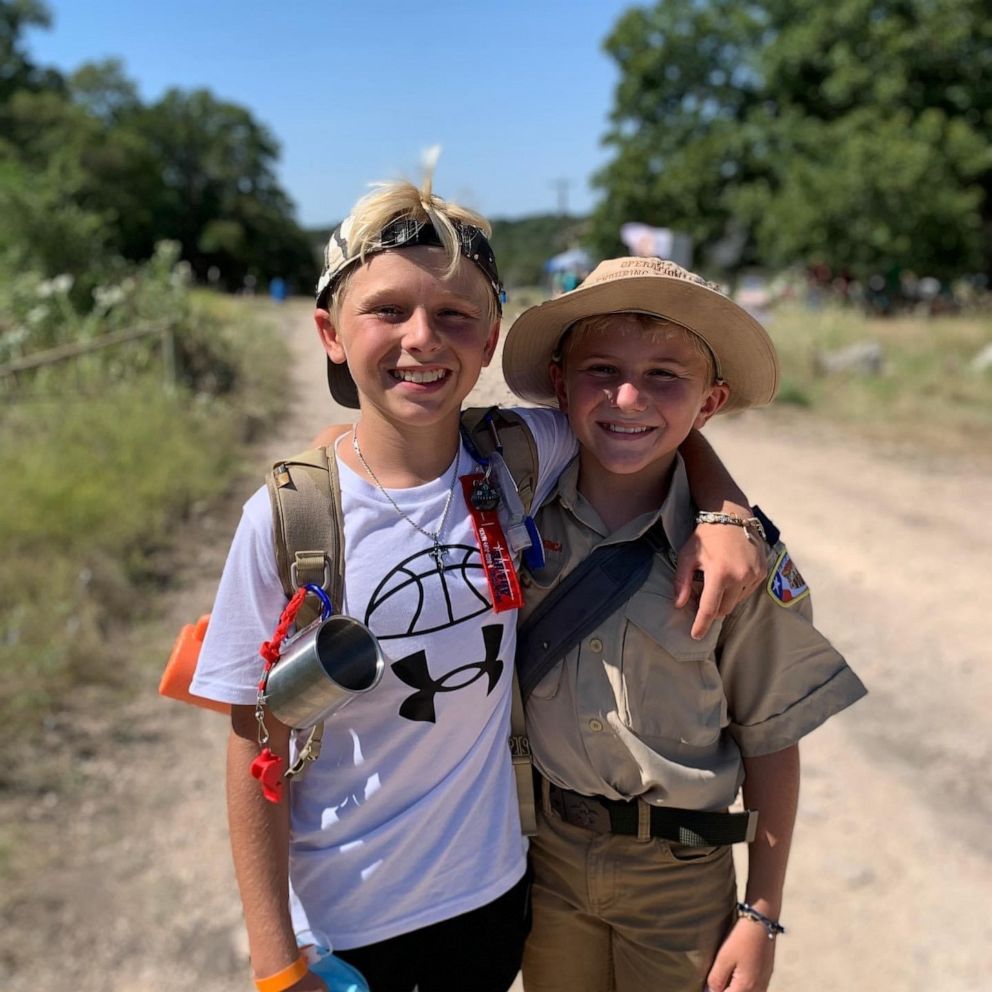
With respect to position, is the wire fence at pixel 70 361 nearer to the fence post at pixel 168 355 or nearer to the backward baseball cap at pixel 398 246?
the fence post at pixel 168 355

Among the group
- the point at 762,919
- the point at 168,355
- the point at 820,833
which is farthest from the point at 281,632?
the point at 168,355

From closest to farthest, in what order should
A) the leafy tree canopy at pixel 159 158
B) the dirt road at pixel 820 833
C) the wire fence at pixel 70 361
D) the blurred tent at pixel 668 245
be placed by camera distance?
1. the dirt road at pixel 820 833
2. the wire fence at pixel 70 361
3. the blurred tent at pixel 668 245
4. the leafy tree canopy at pixel 159 158

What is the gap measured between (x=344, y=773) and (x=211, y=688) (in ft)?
0.84

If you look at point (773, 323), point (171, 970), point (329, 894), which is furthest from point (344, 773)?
point (773, 323)

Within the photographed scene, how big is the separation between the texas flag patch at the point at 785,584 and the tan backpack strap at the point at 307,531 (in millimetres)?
701

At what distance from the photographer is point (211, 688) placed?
131cm

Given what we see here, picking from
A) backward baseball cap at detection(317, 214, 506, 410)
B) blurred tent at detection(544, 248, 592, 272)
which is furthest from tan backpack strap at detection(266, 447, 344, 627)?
blurred tent at detection(544, 248, 592, 272)

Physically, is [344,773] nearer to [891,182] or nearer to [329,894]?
[329,894]

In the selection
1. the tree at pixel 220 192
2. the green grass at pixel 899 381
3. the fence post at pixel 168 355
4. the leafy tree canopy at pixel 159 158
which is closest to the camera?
the fence post at pixel 168 355

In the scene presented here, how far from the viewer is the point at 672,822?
1.55 m

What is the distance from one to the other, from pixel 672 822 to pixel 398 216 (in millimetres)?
1077

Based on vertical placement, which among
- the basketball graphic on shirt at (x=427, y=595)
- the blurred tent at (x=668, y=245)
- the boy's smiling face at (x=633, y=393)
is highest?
Result: the blurred tent at (x=668, y=245)

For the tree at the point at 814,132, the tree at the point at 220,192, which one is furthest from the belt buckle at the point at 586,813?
the tree at the point at 220,192

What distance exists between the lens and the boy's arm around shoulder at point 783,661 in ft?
Result: 4.96
